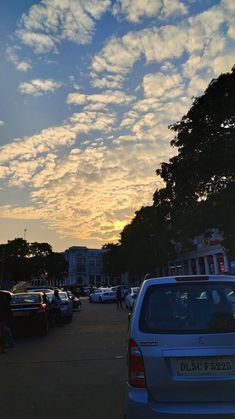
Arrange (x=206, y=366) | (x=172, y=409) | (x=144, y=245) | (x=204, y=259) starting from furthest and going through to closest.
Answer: (x=204, y=259) → (x=144, y=245) → (x=206, y=366) → (x=172, y=409)

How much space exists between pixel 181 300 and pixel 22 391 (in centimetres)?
397

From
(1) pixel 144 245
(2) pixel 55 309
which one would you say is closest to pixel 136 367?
(2) pixel 55 309

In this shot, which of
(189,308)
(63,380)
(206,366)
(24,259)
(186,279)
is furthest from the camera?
(24,259)

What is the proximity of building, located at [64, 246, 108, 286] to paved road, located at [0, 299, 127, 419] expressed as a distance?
16120 cm

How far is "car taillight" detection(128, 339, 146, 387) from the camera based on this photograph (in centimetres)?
417

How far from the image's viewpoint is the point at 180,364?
→ 4.14 m

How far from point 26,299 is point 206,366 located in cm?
1259

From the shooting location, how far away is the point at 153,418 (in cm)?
398

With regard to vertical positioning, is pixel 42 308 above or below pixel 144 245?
below

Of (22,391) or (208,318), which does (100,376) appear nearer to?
(22,391)

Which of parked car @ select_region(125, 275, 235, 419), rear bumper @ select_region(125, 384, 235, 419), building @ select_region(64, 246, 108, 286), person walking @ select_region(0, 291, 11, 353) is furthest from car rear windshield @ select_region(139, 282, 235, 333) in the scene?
building @ select_region(64, 246, 108, 286)

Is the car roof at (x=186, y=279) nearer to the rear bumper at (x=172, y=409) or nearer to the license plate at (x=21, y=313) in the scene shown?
the rear bumper at (x=172, y=409)

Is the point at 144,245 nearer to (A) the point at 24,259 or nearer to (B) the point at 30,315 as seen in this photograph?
(B) the point at 30,315

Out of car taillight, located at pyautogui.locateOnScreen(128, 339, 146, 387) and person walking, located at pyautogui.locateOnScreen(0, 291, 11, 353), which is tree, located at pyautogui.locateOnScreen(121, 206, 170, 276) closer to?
person walking, located at pyautogui.locateOnScreen(0, 291, 11, 353)
